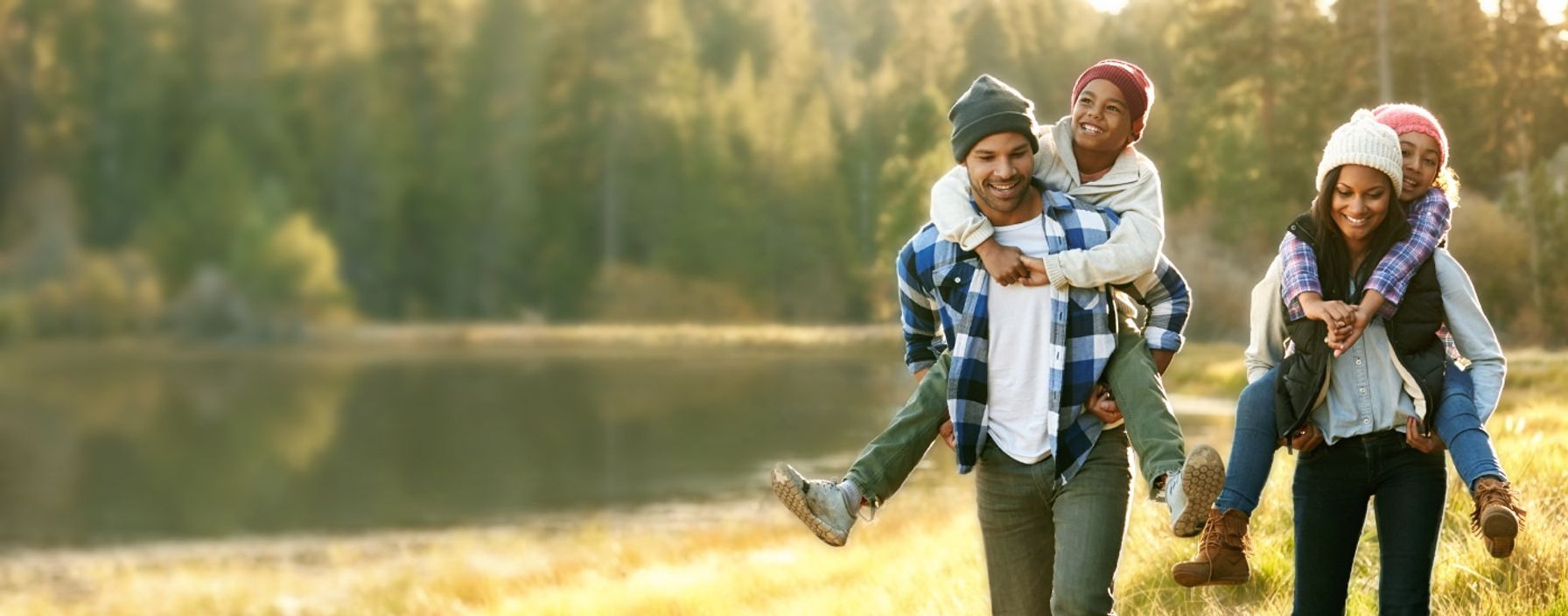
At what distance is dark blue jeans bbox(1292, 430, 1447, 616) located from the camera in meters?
3.28

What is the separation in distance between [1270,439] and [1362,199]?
0.57 metres

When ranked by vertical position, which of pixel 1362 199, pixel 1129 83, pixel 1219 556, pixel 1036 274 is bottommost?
pixel 1219 556

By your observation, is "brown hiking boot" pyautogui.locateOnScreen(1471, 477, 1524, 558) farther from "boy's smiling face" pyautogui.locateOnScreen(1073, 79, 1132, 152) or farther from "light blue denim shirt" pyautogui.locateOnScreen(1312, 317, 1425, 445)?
"boy's smiling face" pyautogui.locateOnScreen(1073, 79, 1132, 152)

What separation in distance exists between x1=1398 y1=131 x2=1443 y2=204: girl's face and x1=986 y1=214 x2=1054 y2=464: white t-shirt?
834 mm

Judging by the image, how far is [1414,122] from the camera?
134 inches

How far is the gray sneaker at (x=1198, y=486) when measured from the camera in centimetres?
298

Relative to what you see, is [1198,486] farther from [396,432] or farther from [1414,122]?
[396,432]

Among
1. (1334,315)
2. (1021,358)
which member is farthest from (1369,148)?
(1021,358)

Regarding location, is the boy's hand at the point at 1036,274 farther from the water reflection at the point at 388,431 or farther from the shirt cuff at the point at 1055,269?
the water reflection at the point at 388,431

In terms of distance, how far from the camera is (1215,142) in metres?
26.3

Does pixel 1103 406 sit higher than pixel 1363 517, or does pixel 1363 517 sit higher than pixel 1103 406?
pixel 1103 406

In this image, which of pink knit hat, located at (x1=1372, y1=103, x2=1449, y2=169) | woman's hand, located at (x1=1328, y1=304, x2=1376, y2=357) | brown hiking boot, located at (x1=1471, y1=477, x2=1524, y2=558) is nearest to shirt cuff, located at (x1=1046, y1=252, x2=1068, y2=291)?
woman's hand, located at (x1=1328, y1=304, x2=1376, y2=357)

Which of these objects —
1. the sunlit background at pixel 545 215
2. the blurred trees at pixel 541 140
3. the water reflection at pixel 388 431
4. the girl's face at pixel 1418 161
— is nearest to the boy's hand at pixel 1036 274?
the girl's face at pixel 1418 161

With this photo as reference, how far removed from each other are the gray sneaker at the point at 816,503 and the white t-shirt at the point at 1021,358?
0.39 metres
